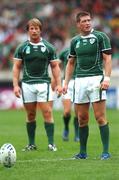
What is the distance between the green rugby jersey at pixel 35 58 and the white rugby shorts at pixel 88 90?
1.81 m

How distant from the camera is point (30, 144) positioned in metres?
12.5

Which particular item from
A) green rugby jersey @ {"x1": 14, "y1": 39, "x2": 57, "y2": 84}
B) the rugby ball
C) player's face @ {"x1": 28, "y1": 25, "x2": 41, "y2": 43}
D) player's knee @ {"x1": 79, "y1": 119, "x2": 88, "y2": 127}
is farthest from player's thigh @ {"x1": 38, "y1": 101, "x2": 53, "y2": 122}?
the rugby ball

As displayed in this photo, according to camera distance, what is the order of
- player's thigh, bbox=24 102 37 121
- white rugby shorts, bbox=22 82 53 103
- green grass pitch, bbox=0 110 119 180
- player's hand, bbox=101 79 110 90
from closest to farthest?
green grass pitch, bbox=0 110 119 180
player's hand, bbox=101 79 110 90
white rugby shorts, bbox=22 82 53 103
player's thigh, bbox=24 102 37 121

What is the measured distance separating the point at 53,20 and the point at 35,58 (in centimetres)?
1887

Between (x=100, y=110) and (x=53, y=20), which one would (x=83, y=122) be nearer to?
(x=100, y=110)

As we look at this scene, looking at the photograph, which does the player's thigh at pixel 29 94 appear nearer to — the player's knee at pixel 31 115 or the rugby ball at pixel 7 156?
the player's knee at pixel 31 115

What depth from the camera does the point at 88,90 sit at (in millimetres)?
10234

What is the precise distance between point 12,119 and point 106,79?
12.5 metres

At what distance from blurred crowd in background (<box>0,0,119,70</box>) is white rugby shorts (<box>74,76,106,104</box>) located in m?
18.3

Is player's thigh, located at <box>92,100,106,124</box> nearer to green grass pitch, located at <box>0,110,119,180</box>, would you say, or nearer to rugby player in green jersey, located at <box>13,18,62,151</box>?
green grass pitch, located at <box>0,110,119,180</box>

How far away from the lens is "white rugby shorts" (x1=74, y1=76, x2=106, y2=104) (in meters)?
10.2

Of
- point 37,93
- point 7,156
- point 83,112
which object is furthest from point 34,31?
point 7,156

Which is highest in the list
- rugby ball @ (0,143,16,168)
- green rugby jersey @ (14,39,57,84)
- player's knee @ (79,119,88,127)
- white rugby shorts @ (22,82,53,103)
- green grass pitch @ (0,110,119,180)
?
green rugby jersey @ (14,39,57,84)

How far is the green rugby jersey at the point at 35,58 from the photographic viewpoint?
39.3 ft
